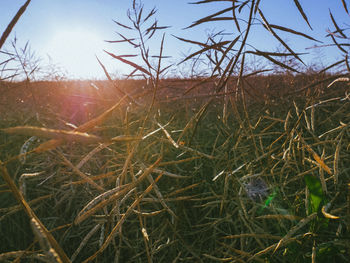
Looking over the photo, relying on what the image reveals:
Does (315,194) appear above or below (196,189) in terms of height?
above

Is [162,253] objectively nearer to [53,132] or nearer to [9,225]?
[9,225]

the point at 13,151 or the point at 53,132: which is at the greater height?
the point at 53,132

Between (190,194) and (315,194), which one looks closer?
(315,194)

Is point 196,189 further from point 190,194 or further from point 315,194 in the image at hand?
point 315,194

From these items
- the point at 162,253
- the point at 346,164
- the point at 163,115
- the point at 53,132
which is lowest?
the point at 162,253

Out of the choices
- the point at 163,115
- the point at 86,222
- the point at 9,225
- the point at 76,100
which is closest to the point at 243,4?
the point at 86,222

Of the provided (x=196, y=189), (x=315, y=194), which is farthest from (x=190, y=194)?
(x=315, y=194)

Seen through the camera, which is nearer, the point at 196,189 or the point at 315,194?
the point at 315,194

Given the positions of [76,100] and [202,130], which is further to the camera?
[76,100]

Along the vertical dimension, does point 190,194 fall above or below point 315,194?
below

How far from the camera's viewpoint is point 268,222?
0.84 metres

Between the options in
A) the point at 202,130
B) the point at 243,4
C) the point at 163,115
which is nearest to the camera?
the point at 243,4

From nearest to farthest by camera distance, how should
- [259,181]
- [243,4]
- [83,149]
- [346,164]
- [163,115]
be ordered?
1. [243,4]
2. [259,181]
3. [346,164]
4. [83,149]
5. [163,115]

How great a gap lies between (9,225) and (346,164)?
1.20 meters
